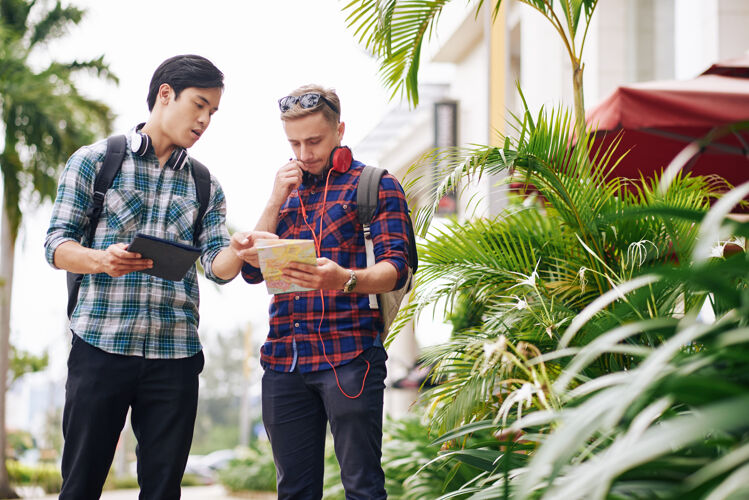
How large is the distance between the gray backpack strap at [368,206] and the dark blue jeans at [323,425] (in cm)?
29

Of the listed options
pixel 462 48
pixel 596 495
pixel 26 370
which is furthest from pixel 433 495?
pixel 26 370

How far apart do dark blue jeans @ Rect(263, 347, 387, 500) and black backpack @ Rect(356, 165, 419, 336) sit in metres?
0.16

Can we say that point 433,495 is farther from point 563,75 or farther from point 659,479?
point 563,75

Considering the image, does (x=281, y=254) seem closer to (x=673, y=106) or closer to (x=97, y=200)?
(x=97, y=200)

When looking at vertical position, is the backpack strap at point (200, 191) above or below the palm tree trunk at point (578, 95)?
below

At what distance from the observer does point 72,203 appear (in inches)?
109

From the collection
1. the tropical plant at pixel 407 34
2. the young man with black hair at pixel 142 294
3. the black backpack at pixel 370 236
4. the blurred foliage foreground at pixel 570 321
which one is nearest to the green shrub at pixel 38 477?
the tropical plant at pixel 407 34

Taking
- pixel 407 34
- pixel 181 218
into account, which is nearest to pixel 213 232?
pixel 181 218

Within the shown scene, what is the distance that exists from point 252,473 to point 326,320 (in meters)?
9.70

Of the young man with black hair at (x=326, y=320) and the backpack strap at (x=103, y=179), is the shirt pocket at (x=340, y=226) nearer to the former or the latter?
the young man with black hair at (x=326, y=320)

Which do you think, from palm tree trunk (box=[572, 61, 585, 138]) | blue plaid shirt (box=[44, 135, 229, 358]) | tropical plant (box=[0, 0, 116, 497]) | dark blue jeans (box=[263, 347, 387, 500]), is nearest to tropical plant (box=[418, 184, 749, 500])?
dark blue jeans (box=[263, 347, 387, 500])

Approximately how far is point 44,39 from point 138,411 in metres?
16.0

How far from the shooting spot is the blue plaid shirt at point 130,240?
107 inches

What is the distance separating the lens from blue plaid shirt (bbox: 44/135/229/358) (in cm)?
273
